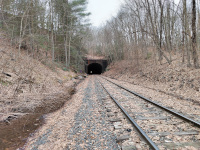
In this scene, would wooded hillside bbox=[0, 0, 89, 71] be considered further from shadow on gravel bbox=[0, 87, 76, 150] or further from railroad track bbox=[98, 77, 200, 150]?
railroad track bbox=[98, 77, 200, 150]

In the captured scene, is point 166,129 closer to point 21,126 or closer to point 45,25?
point 21,126

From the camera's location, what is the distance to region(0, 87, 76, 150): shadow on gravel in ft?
10.7

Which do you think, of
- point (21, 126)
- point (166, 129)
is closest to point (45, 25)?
point (21, 126)

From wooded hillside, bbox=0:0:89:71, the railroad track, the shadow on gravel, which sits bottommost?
the shadow on gravel

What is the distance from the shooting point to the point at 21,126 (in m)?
4.15

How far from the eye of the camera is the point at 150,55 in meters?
20.1

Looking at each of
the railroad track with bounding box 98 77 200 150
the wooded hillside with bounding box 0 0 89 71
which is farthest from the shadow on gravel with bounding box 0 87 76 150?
the wooded hillside with bounding box 0 0 89 71

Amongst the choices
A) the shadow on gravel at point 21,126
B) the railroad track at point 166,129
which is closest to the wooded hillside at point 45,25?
the shadow on gravel at point 21,126

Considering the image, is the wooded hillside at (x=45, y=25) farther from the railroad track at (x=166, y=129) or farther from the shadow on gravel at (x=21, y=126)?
the railroad track at (x=166, y=129)

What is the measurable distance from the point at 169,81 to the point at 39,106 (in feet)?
29.3

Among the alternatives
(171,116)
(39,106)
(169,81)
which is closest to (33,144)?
(39,106)

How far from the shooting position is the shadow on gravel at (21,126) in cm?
325

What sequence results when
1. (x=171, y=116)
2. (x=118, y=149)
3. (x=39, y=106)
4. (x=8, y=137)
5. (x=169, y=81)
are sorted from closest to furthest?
1. (x=118, y=149)
2. (x=8, y=137)
3. (x=171, y=116)
4. (x=39, y=106)
5. (x=169, y=81)

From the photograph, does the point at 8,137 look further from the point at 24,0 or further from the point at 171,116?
the point at 24,0
